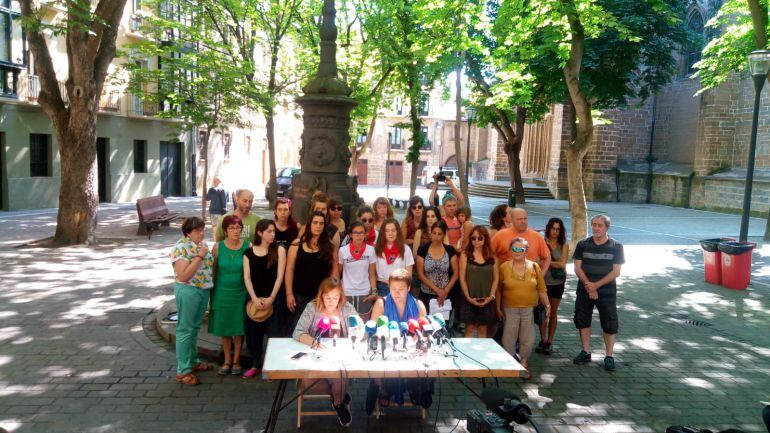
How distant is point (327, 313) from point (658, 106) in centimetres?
3503

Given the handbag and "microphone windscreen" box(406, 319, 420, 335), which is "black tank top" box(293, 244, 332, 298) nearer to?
"microphone windscreen" box(406, 319, 420, 335)

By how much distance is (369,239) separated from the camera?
6.97m

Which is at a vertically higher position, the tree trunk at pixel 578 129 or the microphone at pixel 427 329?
the tree trunk at pixel 578 129

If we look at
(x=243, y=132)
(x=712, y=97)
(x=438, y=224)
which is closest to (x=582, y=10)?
(x=438, y=224)

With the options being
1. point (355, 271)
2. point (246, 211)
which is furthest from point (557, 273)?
point (246, 211)

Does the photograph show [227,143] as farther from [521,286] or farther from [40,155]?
[521,286]

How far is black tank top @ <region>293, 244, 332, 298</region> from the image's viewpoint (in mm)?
5977

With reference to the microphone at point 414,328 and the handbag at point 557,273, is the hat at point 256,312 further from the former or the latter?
the handbag at point 557,273

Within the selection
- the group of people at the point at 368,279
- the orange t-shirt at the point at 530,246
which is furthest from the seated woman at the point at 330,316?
the orange t-shirt at the point at 530,246

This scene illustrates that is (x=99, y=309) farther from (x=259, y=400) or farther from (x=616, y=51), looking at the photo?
(x=616, y=51)

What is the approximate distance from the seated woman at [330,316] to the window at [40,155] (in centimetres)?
2094

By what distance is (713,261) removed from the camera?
39.1 feet

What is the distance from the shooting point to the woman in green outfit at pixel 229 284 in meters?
5.93

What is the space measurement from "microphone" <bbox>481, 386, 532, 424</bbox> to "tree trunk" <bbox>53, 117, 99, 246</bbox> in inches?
485
